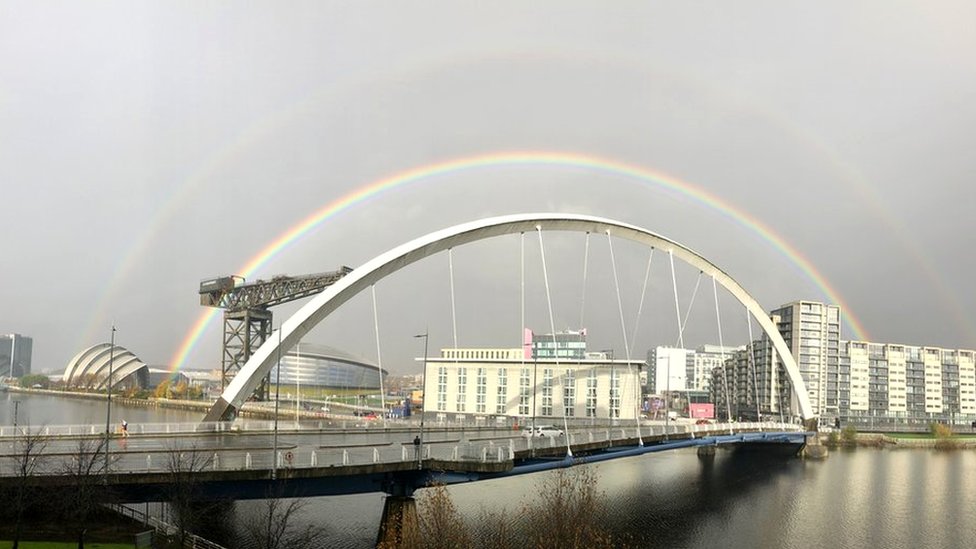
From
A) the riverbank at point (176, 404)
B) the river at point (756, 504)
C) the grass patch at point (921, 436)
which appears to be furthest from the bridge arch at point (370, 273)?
the grass patch at point (921, 436)

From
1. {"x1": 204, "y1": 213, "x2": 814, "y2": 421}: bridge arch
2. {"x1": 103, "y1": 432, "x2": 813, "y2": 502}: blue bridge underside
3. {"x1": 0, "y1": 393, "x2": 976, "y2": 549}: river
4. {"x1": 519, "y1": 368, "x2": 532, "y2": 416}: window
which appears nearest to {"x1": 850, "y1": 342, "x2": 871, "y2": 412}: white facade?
{"x1": 0, "y1": 393, "x2": 976, "y2": 549}: river

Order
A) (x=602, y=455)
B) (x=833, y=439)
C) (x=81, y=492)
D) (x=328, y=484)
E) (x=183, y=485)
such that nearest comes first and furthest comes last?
(x=81, y=492) → (x=183, y=485) → (x=328, y=484) → (x=602, y=455) → (x=833, y=439)

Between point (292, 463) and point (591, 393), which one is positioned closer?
point (292, 463)

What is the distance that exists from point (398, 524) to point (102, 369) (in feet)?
515

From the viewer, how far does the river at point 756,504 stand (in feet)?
111

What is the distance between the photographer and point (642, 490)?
156 ft

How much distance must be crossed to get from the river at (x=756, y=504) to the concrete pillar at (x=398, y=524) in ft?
7.77

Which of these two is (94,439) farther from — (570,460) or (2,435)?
(570,460)

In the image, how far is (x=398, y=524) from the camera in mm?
25625

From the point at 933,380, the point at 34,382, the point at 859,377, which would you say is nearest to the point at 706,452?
the point at 859,377

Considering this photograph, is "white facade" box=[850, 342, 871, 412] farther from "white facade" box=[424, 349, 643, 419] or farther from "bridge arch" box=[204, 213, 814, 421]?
"bridge arch" box=[204, 213, 814, 421]

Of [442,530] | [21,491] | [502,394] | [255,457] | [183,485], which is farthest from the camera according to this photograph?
[502,394]

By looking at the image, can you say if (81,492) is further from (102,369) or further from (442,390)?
(102,369)

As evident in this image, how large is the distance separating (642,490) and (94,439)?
34852 mm
